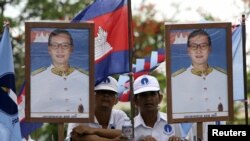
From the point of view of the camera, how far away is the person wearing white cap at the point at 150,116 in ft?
22.7

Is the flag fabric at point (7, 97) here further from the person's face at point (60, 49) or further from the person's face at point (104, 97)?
the person's face at point (104, 97)

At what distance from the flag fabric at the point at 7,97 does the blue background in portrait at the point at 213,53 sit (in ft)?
4.98

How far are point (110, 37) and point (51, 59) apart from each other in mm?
872

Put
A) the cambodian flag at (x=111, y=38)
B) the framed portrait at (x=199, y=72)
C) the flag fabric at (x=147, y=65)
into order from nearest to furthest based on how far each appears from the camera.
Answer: the framed portrait at (x=199, y=72) → the cambodian flag at (x=111, y=38) → the flag fabric at (x=147, y=65)

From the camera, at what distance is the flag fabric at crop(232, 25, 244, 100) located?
8.65 meters

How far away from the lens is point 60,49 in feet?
21.2

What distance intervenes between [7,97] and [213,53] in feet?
6.37

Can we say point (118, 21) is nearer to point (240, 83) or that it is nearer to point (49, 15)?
point (240, 83)

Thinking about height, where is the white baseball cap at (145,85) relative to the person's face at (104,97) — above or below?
above

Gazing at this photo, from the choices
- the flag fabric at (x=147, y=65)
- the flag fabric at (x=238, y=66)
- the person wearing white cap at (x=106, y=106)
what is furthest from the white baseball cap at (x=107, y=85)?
the flag fabric at (x=147, y=65)

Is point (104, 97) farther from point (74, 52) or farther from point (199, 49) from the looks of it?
point (199, 49)

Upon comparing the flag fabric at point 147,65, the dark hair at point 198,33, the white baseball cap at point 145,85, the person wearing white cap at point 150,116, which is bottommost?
the person wearing white cap at point 150,116

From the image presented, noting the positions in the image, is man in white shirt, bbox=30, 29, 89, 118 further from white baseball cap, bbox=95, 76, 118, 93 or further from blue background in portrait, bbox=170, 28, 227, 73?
blue background in portrait, bbox=170, 28, 227, 73

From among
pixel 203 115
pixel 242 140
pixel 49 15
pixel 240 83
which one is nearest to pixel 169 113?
pixel 203 115
